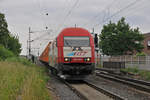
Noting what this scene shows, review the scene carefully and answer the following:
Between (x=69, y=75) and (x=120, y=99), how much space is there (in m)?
5.60

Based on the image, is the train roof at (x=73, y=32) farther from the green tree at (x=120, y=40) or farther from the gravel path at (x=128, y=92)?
the green tree at (x=120, y=40)

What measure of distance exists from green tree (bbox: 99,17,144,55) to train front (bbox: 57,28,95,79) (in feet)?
94.8

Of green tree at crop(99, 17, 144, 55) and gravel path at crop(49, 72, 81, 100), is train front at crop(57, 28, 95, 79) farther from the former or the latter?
green tree at crop(99, 17, 144, 55)

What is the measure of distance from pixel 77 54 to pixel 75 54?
12cm

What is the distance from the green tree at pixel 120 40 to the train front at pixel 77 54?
94.8ft

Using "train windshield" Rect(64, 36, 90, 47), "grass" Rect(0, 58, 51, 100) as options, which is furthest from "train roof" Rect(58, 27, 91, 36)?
"grass" Rect(0, 58, 51, 100)

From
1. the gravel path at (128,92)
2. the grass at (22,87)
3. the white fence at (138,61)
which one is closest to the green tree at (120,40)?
the white fence at (138,61)

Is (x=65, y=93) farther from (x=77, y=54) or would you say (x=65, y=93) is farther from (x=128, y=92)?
(x=77, y=54)

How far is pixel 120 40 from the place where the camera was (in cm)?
4106

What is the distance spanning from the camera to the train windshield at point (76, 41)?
41.1 feet

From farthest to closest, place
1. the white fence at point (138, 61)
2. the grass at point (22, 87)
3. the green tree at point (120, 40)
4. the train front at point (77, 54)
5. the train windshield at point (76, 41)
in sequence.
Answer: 1. the green tree at point (120, 40)
2. the white fence at point (138, 61)
3. the train windshield at point (76, 41)
4. the train front at point (77, 54)
5. the grass at point (22, 87)

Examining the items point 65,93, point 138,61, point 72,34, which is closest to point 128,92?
point 65,93

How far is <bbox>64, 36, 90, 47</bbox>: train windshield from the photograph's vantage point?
41.1ft

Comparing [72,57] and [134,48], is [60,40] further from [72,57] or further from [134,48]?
[134,48]
